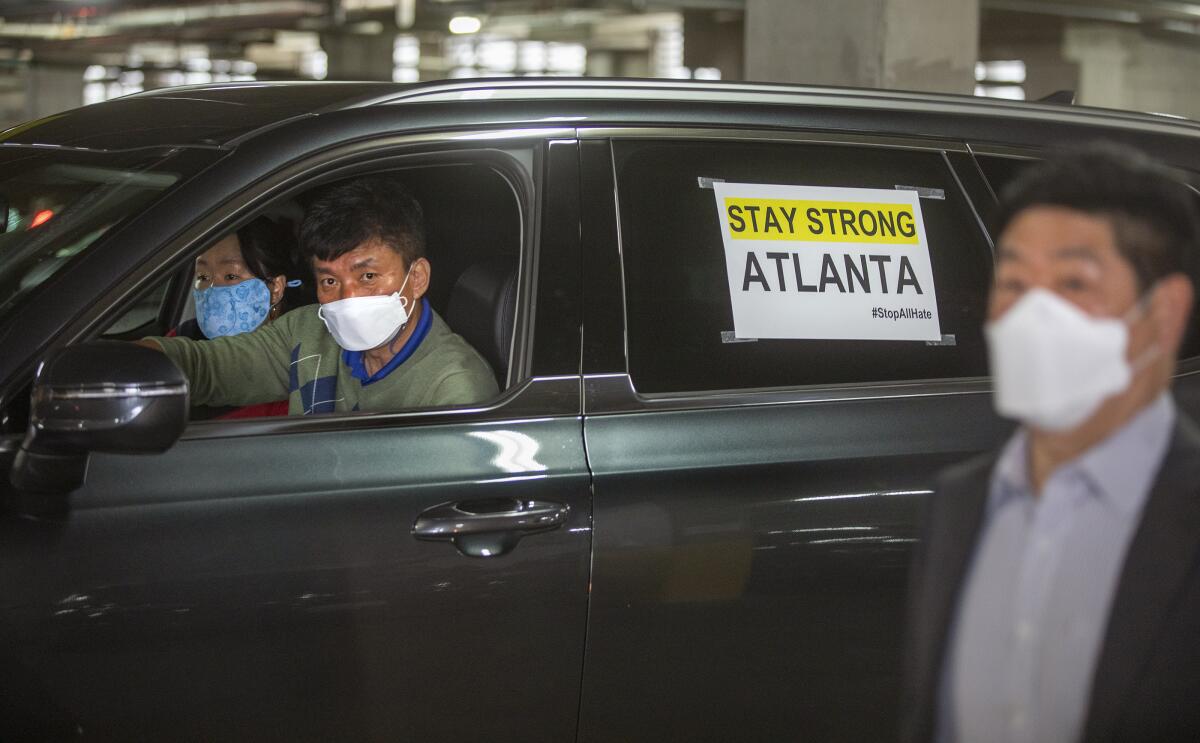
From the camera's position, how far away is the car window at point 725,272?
2.69 m

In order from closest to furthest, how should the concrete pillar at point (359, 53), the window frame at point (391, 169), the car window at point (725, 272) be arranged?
the window frame at point (391, 169)
the car window at point (725, 272)
the concrete pillar at point (359, 53)

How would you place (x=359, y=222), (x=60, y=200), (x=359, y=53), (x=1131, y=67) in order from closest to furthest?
(x=60, y=200) → (x=359, y=222) → (x=1131, y=67) → (x=359, y=53)

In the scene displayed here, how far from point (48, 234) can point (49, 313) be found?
1.11ft

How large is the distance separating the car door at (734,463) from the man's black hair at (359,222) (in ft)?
1.61

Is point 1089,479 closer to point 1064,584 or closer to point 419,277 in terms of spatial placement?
point 1064,584

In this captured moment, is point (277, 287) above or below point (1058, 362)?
below

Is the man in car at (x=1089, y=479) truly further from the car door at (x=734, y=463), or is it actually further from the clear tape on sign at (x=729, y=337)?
the clear tape on sign at (x=729, y=337)

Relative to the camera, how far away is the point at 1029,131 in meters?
3.12

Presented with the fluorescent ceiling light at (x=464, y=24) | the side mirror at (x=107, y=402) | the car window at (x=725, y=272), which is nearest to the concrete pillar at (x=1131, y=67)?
the fluorescent ceiling light at (x=464, y=24)

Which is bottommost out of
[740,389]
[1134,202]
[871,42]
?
[740,389]

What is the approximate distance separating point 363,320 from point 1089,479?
2103 mm

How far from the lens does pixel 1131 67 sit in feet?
95.6

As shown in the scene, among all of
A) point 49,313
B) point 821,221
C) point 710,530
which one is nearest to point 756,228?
point 821,221

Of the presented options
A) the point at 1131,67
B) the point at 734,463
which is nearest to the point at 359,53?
the point at 1131,67
